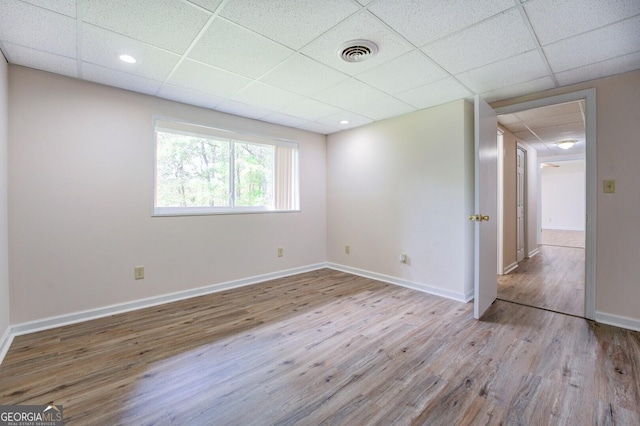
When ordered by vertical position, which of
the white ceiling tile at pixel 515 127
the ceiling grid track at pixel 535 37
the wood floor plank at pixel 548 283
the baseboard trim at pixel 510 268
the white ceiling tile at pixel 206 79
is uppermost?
the white ceiling tile at pixel 515 127

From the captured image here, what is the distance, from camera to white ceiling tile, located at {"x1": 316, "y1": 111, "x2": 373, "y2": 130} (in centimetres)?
381

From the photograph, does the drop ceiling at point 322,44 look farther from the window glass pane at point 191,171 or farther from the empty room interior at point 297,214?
the window glass pane at point 191,171

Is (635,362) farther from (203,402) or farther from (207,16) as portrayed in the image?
(207,16)

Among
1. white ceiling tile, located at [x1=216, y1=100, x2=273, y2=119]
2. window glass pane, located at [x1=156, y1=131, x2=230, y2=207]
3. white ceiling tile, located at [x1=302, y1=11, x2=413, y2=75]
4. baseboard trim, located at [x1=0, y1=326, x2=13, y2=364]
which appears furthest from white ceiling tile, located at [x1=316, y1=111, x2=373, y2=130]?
baseboard trim, located at [x1=0, y1=326, x2=13, y2=364]

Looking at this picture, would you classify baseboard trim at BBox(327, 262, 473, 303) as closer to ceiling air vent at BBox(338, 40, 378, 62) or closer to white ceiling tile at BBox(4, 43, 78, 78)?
ceiling air vent at BBox(338, 40, 378, 62)

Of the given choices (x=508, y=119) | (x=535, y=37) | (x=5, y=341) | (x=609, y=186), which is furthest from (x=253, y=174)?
(x=609, y=186)

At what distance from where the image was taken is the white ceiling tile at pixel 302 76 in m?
2.38

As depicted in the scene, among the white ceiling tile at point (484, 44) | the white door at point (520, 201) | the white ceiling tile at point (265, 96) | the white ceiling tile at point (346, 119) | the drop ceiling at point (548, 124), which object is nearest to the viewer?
the white ceiling tile at point (484, 44)

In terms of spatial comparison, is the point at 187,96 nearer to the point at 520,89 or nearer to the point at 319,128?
the point at 319,128

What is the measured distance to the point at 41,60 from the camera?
233cm

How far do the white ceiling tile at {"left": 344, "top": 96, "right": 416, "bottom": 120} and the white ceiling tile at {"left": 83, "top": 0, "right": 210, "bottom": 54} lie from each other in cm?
205

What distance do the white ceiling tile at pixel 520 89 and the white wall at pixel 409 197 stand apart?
26 cm

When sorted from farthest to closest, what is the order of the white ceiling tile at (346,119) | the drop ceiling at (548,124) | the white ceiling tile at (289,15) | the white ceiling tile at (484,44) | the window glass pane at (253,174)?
the window glass pane at (253,174) < the white ceiling tile at (346,119) < the drop ceiling at (548,124) < the white ceiling tile at (484,44) < the white ceiling tile at (289,15)

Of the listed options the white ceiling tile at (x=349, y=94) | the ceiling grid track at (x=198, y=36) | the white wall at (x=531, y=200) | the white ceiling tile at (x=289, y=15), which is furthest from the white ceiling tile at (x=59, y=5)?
the white wall at (x=531, y=200)
